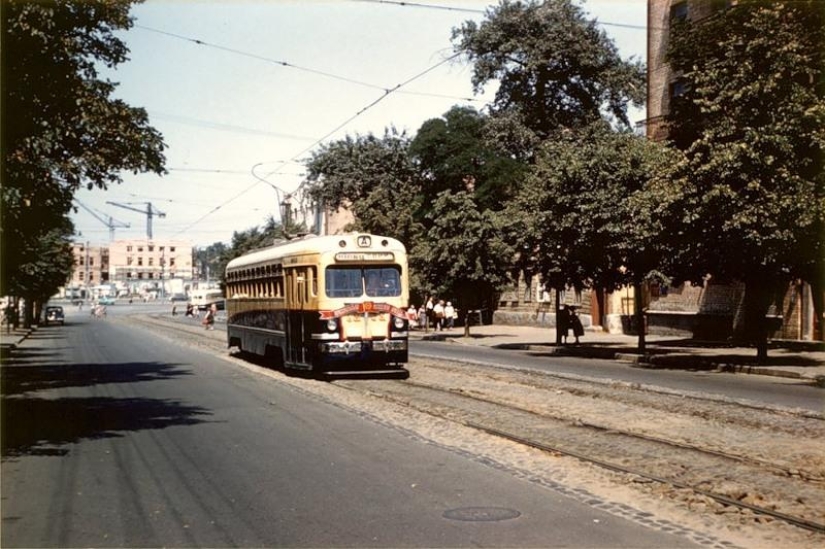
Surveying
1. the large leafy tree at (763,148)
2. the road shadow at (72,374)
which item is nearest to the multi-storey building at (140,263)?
the road shadow at (72,374)

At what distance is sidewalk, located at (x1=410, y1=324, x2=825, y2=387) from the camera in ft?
73.9

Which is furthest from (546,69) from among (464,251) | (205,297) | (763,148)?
(205,297)

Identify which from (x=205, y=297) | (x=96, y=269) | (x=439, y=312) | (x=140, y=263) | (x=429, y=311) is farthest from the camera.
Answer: (x=96, y=269)

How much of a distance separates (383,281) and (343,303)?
1202 mm

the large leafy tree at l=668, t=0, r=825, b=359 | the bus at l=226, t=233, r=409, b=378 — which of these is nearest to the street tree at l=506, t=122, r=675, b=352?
the large leafy tree at l=668, t=0, r=825, b=359

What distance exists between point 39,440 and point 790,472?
8.81m

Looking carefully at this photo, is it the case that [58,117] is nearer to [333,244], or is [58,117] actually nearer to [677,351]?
[333,244]

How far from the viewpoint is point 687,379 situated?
20.1 metres

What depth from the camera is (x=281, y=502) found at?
25.3 ft

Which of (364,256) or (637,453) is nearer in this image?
(637,453)

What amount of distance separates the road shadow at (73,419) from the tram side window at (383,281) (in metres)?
5.91

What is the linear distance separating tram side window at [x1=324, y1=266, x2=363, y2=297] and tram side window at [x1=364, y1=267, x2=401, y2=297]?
236 mm

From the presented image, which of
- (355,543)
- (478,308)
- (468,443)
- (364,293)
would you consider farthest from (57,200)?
(478,308)

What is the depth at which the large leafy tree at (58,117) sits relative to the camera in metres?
12.5
